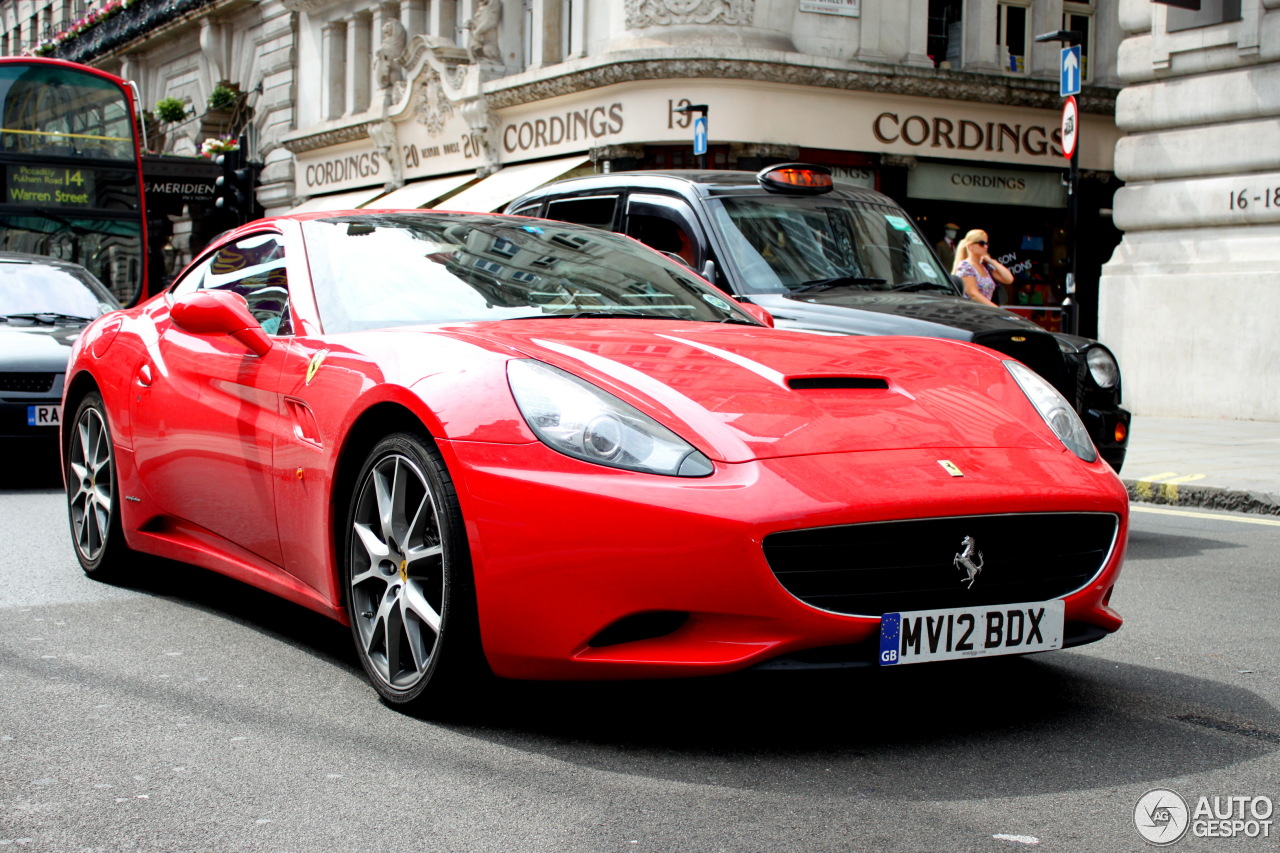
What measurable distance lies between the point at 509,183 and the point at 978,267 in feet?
40.6

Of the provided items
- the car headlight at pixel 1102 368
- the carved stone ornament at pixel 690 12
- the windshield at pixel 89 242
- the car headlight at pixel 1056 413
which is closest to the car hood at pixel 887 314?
the car headlight at pixel 1102 368

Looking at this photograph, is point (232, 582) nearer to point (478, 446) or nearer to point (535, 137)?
point (478, 446)

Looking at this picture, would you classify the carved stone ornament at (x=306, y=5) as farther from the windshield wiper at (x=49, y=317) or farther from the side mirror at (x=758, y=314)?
the side mirror at (x=758, y=314)

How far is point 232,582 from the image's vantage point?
594cm

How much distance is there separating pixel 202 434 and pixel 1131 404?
Answer: 12915mm

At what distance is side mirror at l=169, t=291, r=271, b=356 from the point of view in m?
4.50

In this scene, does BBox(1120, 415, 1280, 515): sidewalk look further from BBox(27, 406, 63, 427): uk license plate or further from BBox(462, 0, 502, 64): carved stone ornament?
BBox(462, 0, 502, 64): carved stone ornament

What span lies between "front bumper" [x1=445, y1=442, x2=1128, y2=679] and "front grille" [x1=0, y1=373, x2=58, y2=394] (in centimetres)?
682

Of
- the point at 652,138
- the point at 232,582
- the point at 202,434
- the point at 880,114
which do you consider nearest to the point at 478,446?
the point at 202,434

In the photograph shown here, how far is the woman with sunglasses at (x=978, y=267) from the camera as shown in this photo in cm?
1356

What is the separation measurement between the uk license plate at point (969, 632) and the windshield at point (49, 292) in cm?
843

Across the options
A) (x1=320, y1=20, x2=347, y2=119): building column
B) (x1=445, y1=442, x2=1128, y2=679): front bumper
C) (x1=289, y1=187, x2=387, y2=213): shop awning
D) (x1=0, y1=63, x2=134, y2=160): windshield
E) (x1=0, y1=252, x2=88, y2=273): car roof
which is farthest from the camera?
(x1=320, y1=20, x2=347, y2=119): building column

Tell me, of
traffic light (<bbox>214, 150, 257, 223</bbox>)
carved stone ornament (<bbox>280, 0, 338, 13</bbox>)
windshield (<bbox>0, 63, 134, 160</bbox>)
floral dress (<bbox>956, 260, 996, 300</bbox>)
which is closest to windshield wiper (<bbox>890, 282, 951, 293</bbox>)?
floral dress (<bbox>956, 260, 996, 300</bbox>)

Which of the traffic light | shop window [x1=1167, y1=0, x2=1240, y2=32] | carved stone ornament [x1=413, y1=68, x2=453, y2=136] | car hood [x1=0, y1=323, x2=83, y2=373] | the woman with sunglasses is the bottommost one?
car hood [x1=0, y1=323, x2=83, y2=373]
